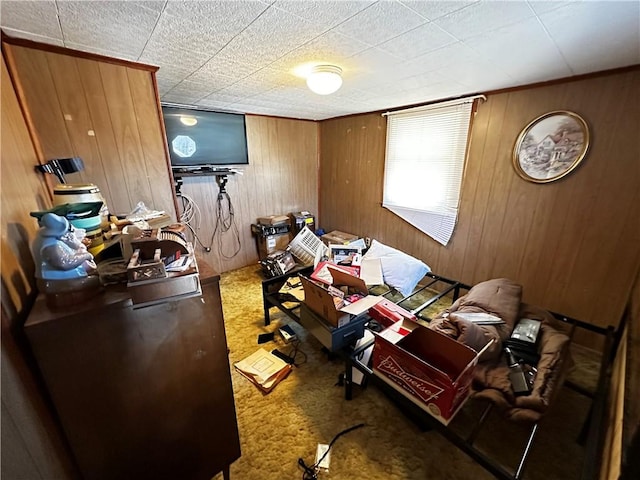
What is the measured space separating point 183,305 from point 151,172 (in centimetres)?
134

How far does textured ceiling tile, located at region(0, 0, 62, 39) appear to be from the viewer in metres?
0.99

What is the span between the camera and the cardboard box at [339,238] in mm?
3514

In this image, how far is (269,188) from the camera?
367cm

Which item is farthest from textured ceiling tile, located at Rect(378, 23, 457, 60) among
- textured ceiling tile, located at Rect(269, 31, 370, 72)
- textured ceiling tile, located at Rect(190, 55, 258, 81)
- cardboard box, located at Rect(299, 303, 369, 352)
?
cardboard box, located at Rect(299, 303, 369, 352)

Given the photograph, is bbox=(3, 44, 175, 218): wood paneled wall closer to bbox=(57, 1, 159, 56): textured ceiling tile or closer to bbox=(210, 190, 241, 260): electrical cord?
bbox=(57, 1, 159, 56): textured ceiling tile

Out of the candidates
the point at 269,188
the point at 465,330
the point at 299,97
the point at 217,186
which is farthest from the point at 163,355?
the point at 269,188

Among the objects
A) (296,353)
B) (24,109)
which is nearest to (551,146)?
(296,353)

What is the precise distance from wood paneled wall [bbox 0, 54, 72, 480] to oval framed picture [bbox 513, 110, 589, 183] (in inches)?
119

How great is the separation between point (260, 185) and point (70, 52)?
7.41 ft

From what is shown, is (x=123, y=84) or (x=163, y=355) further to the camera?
(x=123, y=84)

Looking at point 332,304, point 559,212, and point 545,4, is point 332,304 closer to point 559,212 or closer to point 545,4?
point 545,4

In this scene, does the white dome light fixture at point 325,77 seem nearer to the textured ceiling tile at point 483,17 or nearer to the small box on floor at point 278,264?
the textured ceiling tile at point 483,17

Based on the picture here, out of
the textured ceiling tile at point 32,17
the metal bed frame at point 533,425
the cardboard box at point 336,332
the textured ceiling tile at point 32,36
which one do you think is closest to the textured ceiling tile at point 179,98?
the textured ceiling tile at point 32,36

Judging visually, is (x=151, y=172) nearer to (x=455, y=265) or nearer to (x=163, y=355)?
(x=163, y=355)
